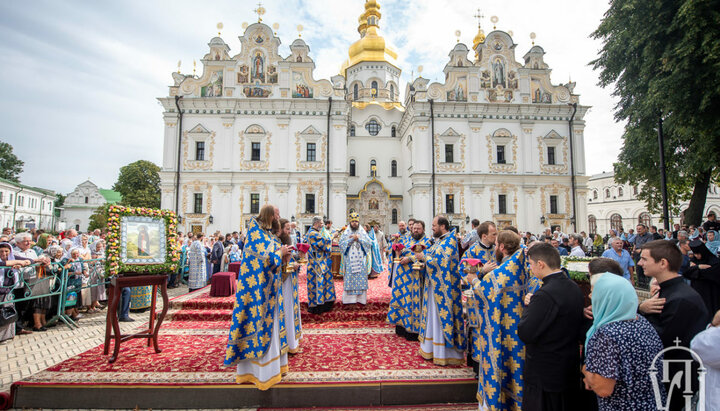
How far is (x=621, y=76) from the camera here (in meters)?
15.1

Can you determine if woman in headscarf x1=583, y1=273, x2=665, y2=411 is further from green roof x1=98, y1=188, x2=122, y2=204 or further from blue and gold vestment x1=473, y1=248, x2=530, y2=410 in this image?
green roof x1=98, y1=188, x2=122, y2=204

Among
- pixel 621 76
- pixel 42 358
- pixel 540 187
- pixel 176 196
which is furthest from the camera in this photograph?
pixel 540 187

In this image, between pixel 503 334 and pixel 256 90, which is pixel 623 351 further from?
pixel 256 90

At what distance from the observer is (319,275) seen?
23.5ft

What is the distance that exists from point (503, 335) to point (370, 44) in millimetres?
35570

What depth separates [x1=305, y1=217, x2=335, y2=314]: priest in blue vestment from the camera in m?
7.18

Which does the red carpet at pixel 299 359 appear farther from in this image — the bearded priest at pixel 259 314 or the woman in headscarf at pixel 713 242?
the woman in headscarf at pixel 713 242

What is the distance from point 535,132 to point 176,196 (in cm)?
2719

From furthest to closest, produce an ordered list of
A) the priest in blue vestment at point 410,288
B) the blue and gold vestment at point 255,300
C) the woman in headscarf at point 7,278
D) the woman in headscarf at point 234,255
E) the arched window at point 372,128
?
1. the arched window at point 372,128
2. the woman in headscarf at point 234,255
3. the woman in headscarf at point 7,278
4. the priest in blue vestment at point 410,288
5. the blue and gold vestment at point 255,300

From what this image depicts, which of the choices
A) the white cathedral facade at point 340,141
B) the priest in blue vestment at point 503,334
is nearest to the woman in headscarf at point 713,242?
the priest in blue vestment at point 503,334

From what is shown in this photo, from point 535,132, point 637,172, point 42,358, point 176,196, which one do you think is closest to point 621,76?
point 637,172

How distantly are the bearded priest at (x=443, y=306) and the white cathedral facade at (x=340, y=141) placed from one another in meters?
19.5

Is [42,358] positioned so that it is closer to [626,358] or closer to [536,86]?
[626,358]

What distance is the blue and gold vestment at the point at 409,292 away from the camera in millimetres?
5691
